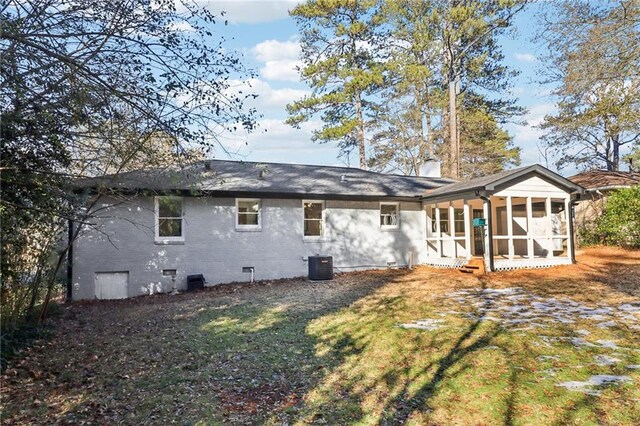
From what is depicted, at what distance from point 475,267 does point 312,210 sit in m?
5.57

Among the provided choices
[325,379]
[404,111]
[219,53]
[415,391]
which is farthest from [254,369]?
[404,111]

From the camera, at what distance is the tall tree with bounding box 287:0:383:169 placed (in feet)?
73.5

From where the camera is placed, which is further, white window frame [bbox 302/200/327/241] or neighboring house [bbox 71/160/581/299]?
white window frame [bbox 302/200/327/241]

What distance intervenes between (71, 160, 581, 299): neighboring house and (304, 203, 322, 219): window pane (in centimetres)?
3

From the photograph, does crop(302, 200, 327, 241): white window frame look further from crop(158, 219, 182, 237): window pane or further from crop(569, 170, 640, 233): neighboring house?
crop(569, 170, 640, 233): neighboring house

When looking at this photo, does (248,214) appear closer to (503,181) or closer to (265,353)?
(265,353)

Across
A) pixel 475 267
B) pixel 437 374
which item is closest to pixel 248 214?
pixel 475 267

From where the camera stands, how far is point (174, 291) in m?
12.0

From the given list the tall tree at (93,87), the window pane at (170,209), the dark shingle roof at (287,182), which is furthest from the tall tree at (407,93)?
the tall tree at (93,87)

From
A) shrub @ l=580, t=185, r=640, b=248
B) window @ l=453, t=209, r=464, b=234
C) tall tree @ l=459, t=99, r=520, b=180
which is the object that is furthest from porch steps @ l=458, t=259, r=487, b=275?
tall tree @ l=459, t=99, r=520, b=180

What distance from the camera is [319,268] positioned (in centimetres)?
1257

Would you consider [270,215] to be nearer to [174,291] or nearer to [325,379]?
[174,291]

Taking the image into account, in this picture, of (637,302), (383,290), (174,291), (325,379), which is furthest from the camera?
(174,291)

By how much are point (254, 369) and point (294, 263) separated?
8.21m
